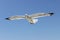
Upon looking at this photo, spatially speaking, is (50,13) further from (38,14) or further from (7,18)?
(7,18)

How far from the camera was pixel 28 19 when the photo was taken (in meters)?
57.8

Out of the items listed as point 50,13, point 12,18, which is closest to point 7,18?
point 12,18

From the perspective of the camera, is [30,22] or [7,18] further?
[7,18]

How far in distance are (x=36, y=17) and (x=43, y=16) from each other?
1295mm

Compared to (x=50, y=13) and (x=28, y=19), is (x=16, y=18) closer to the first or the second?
(x=28, y=19)

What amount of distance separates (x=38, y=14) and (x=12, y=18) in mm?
6368

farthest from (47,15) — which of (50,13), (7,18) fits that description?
(7,18)

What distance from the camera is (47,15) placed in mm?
56594

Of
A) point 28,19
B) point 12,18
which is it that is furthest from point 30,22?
point 12,18

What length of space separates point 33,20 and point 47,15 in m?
2.77

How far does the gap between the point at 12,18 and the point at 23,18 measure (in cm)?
375

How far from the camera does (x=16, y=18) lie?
61.0 metres

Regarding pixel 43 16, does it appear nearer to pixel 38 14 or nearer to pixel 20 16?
pixel 38 14

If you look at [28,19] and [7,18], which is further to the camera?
[7,18]
